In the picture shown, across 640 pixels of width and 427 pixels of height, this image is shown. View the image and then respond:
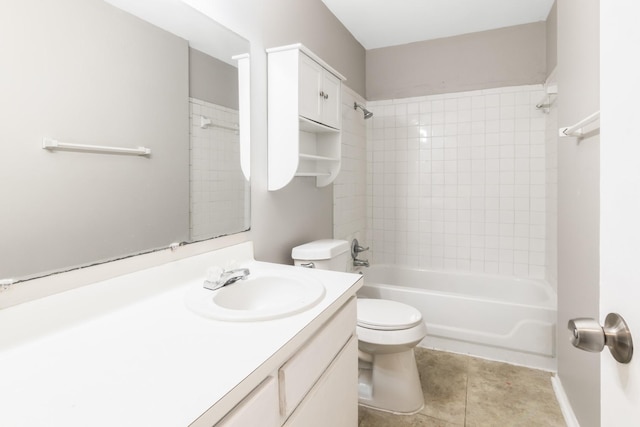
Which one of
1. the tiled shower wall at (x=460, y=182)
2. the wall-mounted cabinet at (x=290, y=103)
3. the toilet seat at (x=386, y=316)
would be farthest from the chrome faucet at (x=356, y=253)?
the wall-mounted cabinet at (x=290, y=103)

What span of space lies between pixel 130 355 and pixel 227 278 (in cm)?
49

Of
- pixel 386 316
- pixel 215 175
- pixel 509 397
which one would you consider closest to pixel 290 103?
pixel 215 175

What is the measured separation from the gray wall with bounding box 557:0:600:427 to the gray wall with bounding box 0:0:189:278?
1.53 meters

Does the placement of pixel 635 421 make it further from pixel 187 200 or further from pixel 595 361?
pixel 187 200

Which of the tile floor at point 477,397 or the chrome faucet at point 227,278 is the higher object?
the chrome faucet at point 227,278

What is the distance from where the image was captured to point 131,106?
1.01 meters

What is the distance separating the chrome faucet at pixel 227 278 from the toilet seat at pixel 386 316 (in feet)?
2.59

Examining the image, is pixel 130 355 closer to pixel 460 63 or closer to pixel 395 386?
pixel 395 386

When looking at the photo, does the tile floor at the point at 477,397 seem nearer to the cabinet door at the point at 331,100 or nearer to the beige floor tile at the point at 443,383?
the beige floor tile at the point at 443,383

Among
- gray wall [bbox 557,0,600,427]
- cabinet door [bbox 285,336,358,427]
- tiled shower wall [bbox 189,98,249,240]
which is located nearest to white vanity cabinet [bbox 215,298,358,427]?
cabinet door [bbox 285,336,358,427]

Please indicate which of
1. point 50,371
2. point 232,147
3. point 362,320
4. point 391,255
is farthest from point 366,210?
point 50,371

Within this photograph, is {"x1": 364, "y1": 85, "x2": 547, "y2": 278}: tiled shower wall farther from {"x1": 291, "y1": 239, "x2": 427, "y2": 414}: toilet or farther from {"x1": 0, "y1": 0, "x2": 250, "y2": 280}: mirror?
{"x1": 0, "y1": 0, "x2": 250, "y2": 280}: mirror

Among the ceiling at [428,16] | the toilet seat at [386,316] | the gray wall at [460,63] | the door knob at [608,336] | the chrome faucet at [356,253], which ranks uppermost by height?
the ceiling at [428,16]

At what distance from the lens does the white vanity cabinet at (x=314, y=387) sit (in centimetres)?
70
